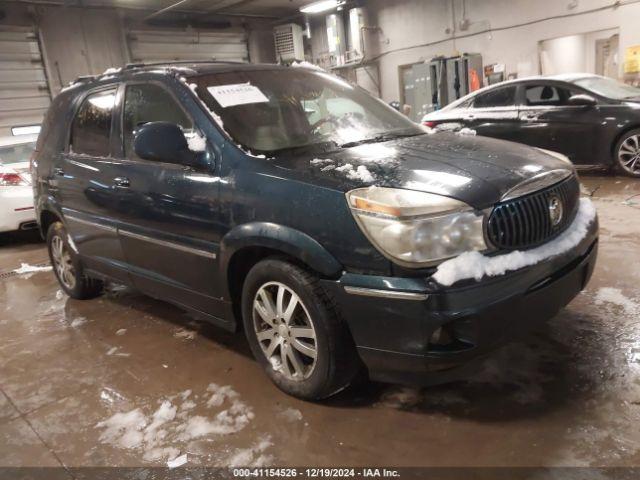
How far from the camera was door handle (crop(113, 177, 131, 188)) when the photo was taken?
9.84 feet

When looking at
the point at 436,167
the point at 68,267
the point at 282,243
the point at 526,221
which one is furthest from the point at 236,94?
the point at 68,267

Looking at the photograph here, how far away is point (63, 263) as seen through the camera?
4.21 meters

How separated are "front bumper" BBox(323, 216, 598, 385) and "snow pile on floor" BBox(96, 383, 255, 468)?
26.5 inches

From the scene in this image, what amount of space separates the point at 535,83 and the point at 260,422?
6.57 m

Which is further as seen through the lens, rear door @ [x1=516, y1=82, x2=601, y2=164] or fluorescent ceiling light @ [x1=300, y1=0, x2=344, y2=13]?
fluorescent ceiling light @ [x1=300, y1=0, x2=344, y2=13]

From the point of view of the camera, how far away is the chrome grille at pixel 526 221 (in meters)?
2.01

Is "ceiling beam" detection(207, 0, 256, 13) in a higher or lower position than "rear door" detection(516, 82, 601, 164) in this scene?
higher

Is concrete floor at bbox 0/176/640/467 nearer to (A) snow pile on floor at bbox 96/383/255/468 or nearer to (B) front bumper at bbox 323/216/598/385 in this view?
(A) snow pile on floor at bbox 96/383/255/468

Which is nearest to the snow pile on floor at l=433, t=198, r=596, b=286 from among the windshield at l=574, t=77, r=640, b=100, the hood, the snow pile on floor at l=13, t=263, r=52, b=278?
the hood

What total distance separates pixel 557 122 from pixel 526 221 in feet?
18.3

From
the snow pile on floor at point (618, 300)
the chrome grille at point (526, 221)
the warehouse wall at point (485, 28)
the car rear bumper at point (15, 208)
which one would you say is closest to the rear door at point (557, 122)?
the warehouse wall at point (485, 28)

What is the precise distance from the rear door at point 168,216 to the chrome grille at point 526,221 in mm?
1286

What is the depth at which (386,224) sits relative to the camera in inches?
76.7

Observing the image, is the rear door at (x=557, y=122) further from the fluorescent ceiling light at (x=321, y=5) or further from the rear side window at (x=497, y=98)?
the fluorescent ceiling light at (x=321, y=5)
